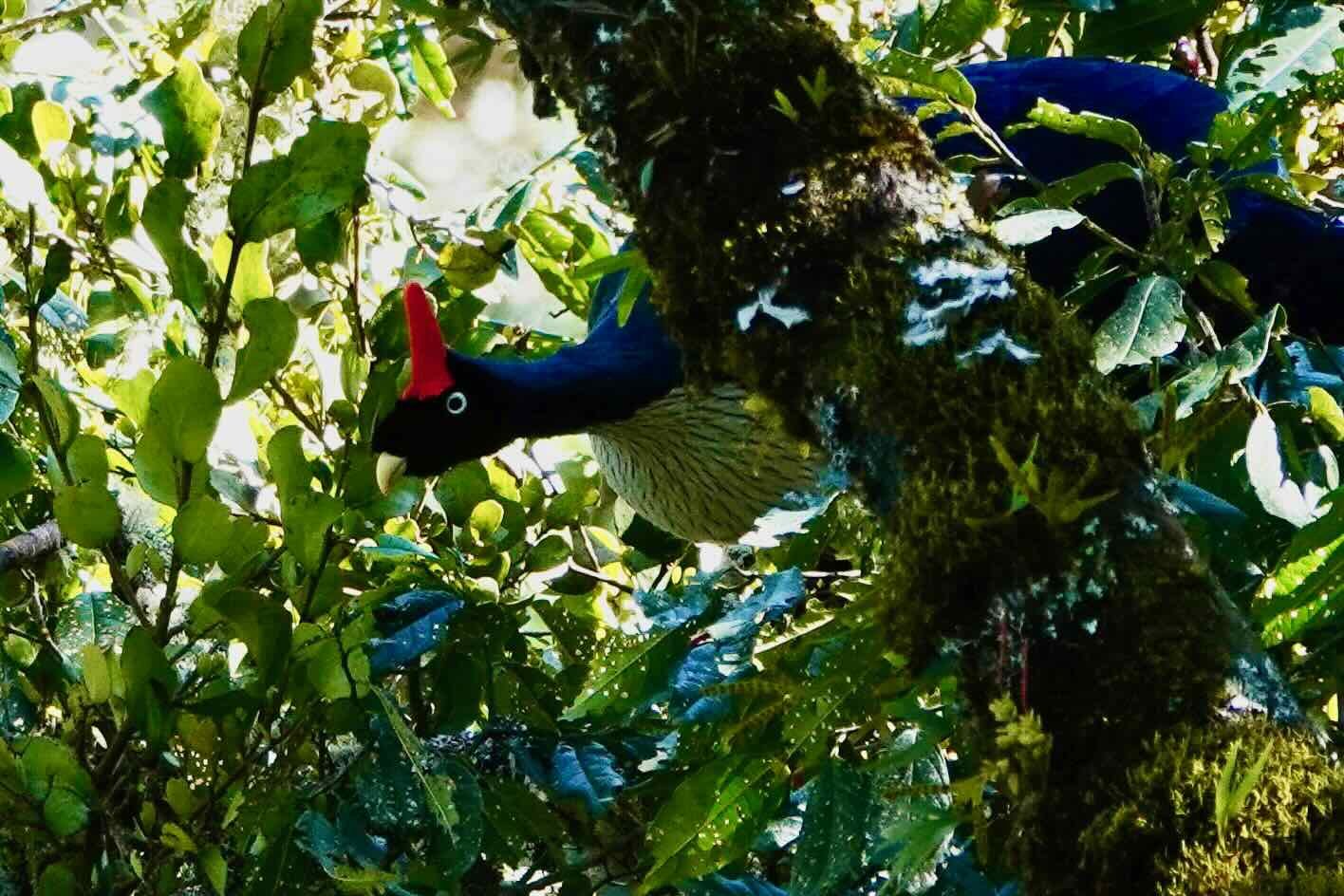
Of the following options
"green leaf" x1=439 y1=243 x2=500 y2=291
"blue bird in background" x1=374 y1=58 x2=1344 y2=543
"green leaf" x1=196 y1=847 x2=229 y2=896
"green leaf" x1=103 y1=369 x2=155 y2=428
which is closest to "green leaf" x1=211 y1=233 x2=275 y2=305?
"green leaf" x1=103 y1=369 x2=155 y2=428

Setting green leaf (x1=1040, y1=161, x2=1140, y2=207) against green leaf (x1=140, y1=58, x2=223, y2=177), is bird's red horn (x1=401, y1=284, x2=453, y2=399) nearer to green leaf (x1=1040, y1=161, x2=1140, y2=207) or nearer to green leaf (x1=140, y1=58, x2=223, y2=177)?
green leaf (x1=140, y1=58, x2=223, y2=177)

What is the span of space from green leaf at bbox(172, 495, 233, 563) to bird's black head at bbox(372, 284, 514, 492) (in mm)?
1040

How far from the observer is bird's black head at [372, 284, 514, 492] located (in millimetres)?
2367

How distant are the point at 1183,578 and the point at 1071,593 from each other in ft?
0.19

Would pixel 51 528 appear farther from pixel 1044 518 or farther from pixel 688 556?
pixel 1044 518

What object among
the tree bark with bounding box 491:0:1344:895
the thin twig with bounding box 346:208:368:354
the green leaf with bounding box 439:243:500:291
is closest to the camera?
the tree bark with bounding box 491:0:1344:895

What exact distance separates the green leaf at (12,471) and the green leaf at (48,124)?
1.30ft

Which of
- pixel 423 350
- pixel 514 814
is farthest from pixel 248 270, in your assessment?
pixel 423 350

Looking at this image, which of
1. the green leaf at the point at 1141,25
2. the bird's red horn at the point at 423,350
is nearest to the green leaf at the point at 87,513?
the bird's red horn at the point at 423,350

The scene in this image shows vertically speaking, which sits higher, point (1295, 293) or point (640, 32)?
point (640, 32)

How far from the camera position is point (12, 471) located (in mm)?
1341

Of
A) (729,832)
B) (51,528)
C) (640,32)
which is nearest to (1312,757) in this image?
(729,832)

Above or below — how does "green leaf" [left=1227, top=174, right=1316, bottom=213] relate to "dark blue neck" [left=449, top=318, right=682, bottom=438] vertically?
below

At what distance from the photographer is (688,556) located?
7.75 feet
